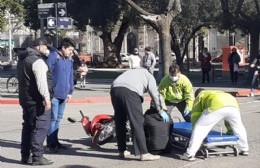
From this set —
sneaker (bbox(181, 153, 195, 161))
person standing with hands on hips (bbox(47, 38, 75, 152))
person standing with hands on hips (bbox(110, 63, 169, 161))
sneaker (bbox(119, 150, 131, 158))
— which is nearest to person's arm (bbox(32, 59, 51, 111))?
person standing with hands on hips (bbox(110, 63, 169, 161))

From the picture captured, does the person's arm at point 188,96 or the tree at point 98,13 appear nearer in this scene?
the person's arm at point 188,96

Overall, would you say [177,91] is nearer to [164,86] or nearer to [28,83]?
[164,86]

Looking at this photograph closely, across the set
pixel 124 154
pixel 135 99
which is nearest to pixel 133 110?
pixel 135 99

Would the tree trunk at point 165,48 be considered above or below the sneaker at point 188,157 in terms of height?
above

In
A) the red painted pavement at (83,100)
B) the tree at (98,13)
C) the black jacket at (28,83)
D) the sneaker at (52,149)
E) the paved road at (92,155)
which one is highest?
the tree at (98,13)

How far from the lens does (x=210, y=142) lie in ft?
29.8

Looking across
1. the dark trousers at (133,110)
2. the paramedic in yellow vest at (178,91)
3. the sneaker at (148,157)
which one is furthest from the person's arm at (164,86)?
the sneaker at (148,157)

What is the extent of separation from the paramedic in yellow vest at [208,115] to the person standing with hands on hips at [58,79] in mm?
2257

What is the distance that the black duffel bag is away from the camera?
937 centimetres

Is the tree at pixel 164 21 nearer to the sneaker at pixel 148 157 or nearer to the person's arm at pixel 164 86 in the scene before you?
the person's arm at pixel 164 86

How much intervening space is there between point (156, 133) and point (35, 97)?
6.59 feet

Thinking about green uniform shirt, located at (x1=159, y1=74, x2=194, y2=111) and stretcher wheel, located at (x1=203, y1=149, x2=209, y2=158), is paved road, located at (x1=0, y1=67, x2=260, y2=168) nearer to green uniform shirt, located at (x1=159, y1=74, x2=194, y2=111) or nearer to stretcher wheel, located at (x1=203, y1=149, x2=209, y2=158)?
stretcher wheel, located at (x1=203, y1=149, x2=209, y2=158)

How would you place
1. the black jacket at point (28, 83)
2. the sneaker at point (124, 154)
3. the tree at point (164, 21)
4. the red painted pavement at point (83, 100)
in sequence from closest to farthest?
the black jacket at point (28, 83) → the sneaker at point (124, 154) → the red painted pavement at point (83, 100) → the tree at point (164, 21)

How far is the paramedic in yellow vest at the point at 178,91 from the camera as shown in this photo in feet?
34.0
